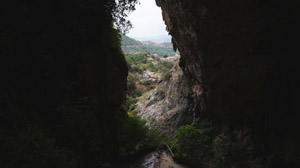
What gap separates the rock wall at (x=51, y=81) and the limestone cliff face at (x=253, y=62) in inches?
173

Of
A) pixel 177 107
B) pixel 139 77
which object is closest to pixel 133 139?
pixel 177 107

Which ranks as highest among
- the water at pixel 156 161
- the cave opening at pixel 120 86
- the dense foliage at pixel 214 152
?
the cave opening at pixel 120 86

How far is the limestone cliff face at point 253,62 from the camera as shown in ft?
19.4

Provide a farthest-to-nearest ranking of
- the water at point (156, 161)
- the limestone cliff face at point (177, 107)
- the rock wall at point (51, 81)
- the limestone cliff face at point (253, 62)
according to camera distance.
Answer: the limestone cliff face at point (177, 107)
the water at point (156, 161)
the limestone cliff face at point (253, 62)
the rock wall at point (51, 81)

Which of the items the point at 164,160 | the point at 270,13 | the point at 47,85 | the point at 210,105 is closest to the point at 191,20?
the point at 270,13

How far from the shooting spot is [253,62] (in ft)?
23.6

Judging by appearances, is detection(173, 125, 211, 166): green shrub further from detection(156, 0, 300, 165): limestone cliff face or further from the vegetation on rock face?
the vegetation on rock face

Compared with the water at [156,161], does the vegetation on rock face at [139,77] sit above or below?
above

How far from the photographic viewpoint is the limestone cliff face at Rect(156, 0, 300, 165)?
590 centimetres

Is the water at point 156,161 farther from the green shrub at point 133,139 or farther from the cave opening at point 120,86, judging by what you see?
the green shrub at point 133,139

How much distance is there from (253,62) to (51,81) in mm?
7932

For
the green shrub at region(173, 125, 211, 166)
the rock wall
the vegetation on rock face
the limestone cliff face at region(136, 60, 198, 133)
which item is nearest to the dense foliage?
the green shrub at region(173, 125, 211, 166)

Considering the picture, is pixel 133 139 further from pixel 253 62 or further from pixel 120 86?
pixel 253 62

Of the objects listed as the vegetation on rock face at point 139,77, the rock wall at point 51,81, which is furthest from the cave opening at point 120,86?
the vegetation on rock face at point 139,77
